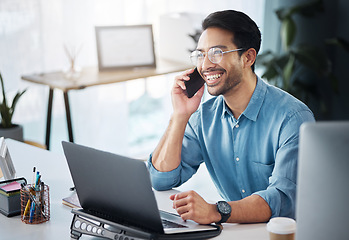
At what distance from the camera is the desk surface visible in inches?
131

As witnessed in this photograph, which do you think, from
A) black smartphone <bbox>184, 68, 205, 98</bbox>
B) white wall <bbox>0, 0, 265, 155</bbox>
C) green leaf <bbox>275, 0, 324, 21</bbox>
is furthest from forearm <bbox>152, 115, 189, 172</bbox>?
green leaf <bbox>275, 0, 324, 21</bbox>

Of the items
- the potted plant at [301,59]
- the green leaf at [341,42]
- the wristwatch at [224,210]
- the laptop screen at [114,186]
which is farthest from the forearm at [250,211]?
the green leaf at [341,42]

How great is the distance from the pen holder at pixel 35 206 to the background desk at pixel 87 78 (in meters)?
1.63

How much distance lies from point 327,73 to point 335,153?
351 cm

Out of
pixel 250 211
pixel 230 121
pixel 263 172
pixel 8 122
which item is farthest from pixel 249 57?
pixel 8 122

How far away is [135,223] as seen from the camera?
1.52 metres

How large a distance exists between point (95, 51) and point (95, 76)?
535 millimetres

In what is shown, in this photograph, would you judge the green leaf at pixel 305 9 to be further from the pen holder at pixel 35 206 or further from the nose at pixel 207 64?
the pen holder at pixel 35 206

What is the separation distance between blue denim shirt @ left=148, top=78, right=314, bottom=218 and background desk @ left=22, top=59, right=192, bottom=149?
140cm

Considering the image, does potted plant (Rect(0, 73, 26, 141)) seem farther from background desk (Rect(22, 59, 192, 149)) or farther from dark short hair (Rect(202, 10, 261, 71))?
dark short hair (Rect(202, 10, 261, 71))

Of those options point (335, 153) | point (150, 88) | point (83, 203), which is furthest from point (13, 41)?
point (335, 153)

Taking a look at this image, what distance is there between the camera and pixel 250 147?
195 centimetres

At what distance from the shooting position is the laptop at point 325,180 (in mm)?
1105

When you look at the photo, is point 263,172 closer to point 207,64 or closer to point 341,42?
point 207,64
